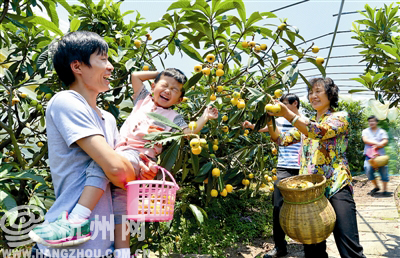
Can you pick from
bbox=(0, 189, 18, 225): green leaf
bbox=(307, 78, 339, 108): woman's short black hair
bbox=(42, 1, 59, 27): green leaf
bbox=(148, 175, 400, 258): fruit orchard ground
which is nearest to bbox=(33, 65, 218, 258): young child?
bbox=(0, 189, 18, 225): green leaf

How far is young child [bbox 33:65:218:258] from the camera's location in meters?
1.04

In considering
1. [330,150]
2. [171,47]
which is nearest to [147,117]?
[171,47]

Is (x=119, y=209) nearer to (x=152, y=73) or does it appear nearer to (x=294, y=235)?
(x=152, y=73)

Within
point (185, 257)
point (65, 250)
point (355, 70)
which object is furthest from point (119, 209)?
point (355, 70)

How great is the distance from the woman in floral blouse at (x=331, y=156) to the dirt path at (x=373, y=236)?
1.11m

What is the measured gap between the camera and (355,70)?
8.57 meters

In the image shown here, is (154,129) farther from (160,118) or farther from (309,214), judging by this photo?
(309,214)

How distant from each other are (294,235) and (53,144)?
4.86 ft

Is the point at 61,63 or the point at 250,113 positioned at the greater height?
the point at 61,63

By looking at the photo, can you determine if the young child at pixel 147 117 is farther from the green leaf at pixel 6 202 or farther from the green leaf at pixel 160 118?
the green leaf at pixel 6 202

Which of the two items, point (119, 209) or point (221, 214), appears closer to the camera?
point (119, 209)

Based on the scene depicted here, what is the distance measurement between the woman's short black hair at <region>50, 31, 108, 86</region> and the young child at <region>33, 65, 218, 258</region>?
0.31 m

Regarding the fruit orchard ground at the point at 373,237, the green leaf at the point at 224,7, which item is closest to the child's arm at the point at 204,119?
the green leaf at the point at 224,7

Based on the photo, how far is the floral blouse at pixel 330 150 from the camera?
1.89m
